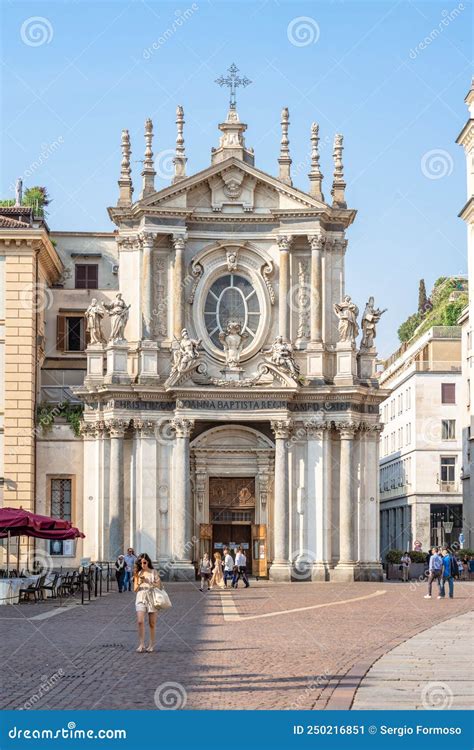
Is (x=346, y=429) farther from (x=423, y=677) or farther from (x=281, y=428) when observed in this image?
(x=423, y=677)

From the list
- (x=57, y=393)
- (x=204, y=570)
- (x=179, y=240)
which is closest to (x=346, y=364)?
(x=179, y=240)

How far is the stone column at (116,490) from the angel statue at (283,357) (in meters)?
7.17

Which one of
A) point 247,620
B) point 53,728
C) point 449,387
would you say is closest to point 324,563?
point 247,620

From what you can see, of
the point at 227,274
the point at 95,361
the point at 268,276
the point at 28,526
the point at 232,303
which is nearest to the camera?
the point at 28,526

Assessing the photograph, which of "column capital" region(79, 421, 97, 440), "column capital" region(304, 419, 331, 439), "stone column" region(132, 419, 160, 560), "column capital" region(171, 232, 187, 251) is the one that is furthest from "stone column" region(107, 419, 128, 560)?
"column capital" region(171, 232, 187, 251)

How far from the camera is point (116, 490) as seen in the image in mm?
67125

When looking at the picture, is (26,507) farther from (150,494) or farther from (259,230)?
(259,230)

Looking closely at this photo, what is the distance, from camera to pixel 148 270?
68.9 m

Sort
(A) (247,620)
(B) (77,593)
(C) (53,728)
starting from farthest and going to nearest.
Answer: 1. (B) (77,593)
2. (A) (247,620)
3. (C) (53,728)

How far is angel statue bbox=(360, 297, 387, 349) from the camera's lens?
230 ft

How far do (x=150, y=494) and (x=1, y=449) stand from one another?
22.5ft

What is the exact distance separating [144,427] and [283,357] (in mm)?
6880

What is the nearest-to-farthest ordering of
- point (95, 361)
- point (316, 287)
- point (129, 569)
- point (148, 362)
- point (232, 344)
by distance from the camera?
point (129, 569)
point (148, 362)
point (316, 287)
point (95, 361)
point (232, 344)

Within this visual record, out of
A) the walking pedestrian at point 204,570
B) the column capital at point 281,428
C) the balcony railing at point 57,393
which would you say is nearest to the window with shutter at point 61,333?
the balcony railing at point 57,393
